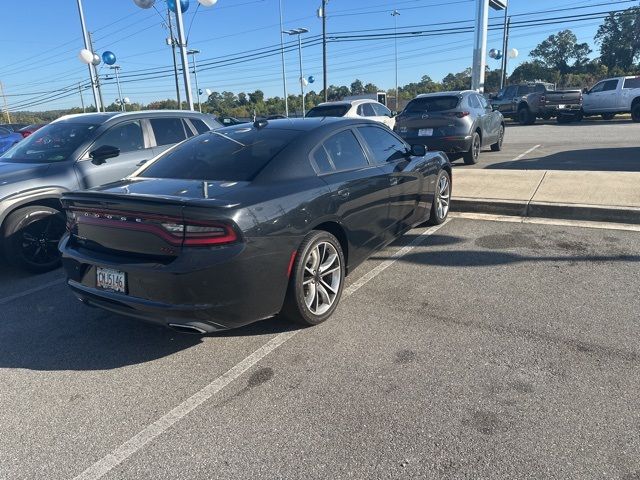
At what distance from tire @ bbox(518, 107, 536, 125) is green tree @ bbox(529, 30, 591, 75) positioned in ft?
266

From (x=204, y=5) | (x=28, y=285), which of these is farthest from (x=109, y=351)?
(x=204, y=5)

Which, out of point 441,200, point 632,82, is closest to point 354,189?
point 441,200

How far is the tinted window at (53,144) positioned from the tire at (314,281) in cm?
373

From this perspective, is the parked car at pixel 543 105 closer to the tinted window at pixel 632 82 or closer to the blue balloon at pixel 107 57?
the tinted window at pixel 632 82

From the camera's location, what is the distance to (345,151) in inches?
169

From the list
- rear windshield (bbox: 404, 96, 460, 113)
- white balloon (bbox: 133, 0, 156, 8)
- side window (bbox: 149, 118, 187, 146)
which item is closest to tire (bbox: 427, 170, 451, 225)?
side window (bbox: 149, 118, 187, 146)

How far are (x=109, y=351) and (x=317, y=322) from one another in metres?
1.56

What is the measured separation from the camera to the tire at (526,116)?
2366 cm

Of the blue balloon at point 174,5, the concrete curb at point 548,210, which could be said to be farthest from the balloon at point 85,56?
the concrete curb at point 548,210

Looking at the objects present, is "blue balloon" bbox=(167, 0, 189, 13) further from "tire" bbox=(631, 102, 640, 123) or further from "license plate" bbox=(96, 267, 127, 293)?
"tire" bbox=(631, 102, 640, 123)

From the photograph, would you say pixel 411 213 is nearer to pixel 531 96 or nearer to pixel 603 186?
pixel 603 186

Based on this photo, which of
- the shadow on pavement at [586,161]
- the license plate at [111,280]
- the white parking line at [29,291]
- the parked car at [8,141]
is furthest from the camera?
the parked car at [8,141]

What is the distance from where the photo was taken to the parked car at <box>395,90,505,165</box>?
10.3m

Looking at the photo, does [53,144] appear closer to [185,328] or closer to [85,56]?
[185,328]
